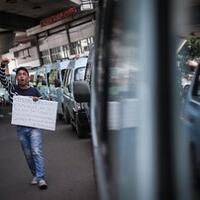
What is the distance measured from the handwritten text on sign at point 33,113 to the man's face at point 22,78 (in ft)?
0.69

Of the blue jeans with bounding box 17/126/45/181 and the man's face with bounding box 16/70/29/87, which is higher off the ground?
the man's face with bounding box 16/70/29/87

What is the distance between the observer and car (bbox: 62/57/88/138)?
13773 mm

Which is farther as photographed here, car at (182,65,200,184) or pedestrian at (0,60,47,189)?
pedestrian at (0,60,47,189)

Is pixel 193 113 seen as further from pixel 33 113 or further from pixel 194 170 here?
pixel 33 113

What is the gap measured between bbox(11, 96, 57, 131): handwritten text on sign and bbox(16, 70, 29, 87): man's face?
8.3 inches

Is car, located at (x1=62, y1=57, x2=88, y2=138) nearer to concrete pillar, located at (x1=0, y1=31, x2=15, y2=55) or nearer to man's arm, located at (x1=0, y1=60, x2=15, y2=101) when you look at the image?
man's arm, located at (x1=0, y1=60, x2=15, y2=101)

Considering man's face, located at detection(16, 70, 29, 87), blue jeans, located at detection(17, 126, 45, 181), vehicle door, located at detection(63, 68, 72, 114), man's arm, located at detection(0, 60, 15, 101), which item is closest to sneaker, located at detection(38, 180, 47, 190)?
blue jeans, located at detection(17, 126, 45, 181)

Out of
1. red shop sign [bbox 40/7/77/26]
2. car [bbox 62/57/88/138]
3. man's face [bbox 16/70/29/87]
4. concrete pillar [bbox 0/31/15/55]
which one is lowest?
car [bbox 62/57/88/138]

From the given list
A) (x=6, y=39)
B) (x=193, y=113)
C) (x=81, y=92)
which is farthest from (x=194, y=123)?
(x=6, y=39)

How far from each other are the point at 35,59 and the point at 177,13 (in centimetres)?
5188

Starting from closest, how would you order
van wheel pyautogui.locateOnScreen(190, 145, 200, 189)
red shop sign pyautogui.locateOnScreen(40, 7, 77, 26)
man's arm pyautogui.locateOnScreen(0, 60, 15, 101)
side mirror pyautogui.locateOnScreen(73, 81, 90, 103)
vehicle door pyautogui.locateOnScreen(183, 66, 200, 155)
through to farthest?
van wheel pyautogui.locateOnScreen(190, 145, 200, 189) → vehicle door pyautogui.locateOnScreen(183, 66, 200, 155) → side mirror pyautogui.locateOnScreen(73, 81, 90, 103) → man's arm pyautogui.locateOnScreen(0, 60, 15, 101) → red shop sign pyautogui.locateOnScreen(40, 7, 77, 26)

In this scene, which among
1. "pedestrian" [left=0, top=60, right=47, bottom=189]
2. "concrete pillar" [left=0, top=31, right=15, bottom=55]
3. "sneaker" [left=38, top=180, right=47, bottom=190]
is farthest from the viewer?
"concrete pillar" [left=0, top=31, right=15, bottom=55]

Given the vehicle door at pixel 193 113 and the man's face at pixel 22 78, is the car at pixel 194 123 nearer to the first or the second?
the vehicle door at pixel 193 113

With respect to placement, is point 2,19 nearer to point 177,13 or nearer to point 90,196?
point 90,196
